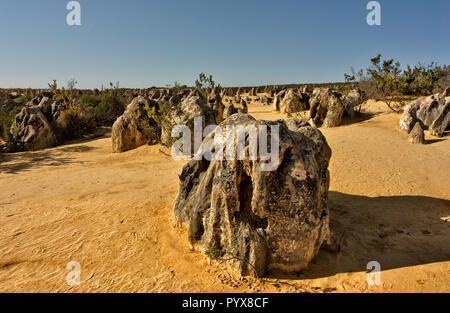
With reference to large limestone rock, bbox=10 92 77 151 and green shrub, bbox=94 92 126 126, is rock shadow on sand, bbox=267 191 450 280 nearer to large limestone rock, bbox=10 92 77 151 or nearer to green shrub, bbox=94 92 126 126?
large limestone rock, bbox=10 92 77 151

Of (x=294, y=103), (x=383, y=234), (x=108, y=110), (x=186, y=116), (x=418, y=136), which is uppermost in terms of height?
(x=294, y=103)

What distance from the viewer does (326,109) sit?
13.5 meters

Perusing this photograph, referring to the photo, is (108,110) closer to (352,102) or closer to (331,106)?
(331,106)

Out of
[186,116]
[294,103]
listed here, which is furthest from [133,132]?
[294,103]

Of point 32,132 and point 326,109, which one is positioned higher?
point 326,109

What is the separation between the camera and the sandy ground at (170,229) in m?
3.24

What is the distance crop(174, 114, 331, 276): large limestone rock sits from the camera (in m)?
3.32

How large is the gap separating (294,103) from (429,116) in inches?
346

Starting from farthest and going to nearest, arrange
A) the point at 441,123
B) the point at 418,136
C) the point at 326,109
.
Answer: the point at 326,109 → the point at 441,123 → the point at 418,136

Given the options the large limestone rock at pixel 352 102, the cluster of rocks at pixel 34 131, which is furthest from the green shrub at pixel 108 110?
the large limestone rock at pixel 352 102

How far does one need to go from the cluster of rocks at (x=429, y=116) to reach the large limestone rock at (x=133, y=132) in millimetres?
10617
